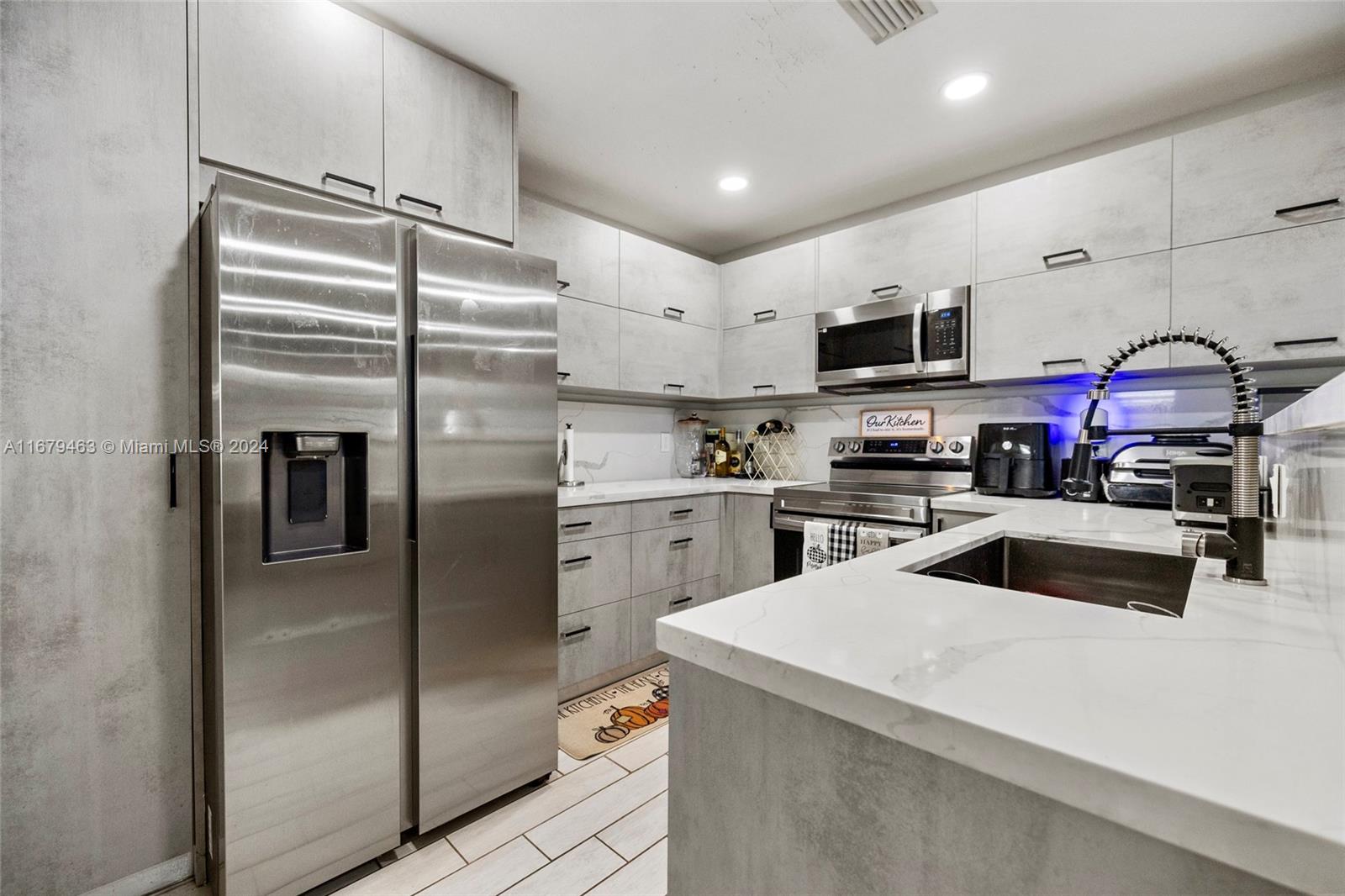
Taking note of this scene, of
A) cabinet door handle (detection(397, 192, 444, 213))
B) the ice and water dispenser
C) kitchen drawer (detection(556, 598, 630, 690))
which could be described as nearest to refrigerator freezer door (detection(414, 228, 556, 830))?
the ice and water dispenser

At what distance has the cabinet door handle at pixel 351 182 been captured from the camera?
66.2 inches

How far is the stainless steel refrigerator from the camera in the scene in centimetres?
136

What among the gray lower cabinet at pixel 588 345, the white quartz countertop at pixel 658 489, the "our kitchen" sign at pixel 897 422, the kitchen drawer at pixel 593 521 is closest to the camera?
the kitchen drawer at pixel 593 521

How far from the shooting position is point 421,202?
187 cm

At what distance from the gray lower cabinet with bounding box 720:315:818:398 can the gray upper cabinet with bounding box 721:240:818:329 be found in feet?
0.20

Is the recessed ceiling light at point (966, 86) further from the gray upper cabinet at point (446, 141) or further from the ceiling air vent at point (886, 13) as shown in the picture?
the gray upper cabinet at point (446, 141)

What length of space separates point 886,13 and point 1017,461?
6.01ft

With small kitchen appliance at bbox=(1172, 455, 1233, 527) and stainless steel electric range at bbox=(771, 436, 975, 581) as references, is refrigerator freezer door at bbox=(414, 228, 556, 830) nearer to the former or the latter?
stainless steel electric range at bbox=(771, 436, 975, 581)

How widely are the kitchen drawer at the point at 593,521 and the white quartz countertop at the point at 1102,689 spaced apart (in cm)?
167

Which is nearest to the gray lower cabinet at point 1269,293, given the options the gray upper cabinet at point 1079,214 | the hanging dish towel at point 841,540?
the gray upper cabinet at point 1079,214

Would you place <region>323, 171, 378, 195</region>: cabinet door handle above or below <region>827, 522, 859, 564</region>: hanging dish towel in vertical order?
above

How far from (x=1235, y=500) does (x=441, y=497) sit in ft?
5.73

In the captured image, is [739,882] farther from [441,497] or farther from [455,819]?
[455,819]

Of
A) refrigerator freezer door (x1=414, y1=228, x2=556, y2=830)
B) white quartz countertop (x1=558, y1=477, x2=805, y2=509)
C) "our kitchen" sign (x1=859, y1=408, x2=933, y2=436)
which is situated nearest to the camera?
refrigerator freezer door (x1=414, y1=228, x2=556, y2=830)
